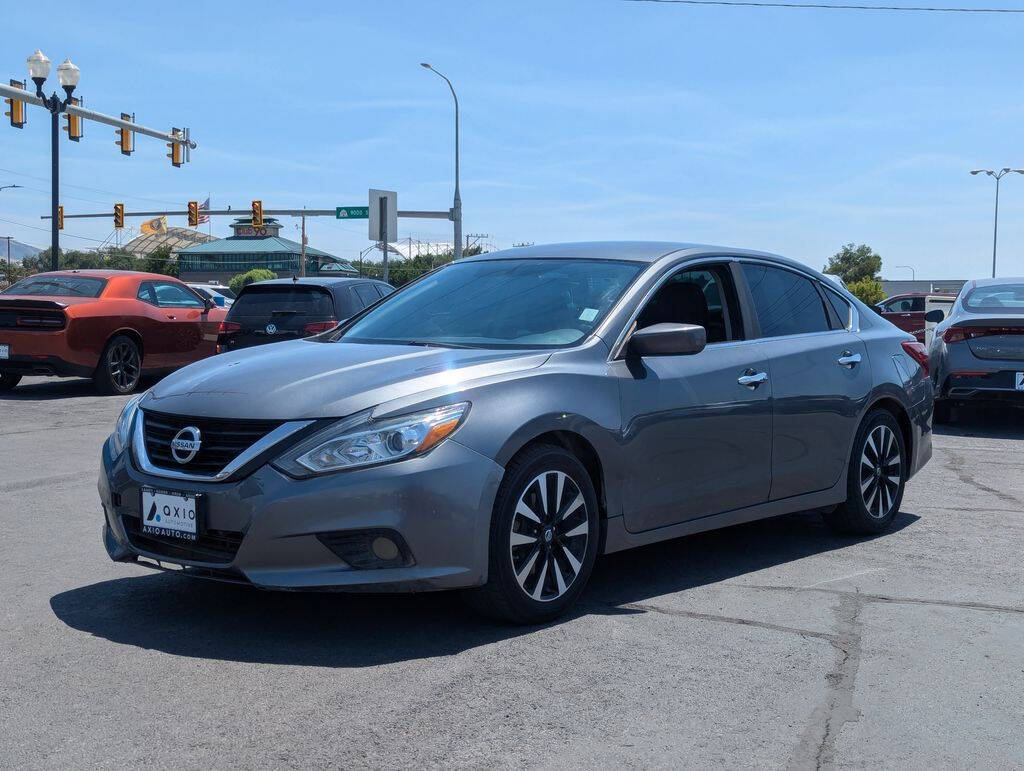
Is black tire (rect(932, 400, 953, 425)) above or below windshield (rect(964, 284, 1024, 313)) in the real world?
below

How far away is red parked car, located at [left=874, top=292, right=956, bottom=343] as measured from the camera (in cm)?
3619

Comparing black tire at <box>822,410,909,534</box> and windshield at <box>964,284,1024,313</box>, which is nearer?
black tire at <box>822,410,909,534</box>

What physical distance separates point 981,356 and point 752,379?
6927 mm

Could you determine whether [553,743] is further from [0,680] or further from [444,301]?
[444,301]

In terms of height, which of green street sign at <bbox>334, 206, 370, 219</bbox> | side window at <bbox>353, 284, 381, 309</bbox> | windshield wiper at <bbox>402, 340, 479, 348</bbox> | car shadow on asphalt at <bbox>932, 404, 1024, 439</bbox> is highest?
green street sign at <bbox>334, 206, 370, 219</bbox>

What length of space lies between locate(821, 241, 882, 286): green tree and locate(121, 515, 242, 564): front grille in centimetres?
9384

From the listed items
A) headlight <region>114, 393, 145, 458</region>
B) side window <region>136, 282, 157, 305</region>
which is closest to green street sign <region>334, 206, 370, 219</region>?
side window <region>136, 282, 157, 305</region>

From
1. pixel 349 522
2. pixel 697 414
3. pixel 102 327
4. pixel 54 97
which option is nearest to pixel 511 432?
pixel 349 522

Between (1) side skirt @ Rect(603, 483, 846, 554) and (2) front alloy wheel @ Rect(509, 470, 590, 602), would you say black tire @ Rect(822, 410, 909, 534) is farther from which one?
(2) front alloy wheel @ Rect(509, 470, 590, 602)

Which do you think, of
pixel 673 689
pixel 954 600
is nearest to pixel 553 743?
pixel 673 689

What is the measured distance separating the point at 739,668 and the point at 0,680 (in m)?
2.53

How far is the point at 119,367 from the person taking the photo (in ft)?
48.9

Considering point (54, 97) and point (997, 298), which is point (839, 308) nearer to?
point (997, 298)

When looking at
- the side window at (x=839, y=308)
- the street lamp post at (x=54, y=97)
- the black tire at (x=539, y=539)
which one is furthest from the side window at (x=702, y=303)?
the street lamp post at (x=54, y=97)
